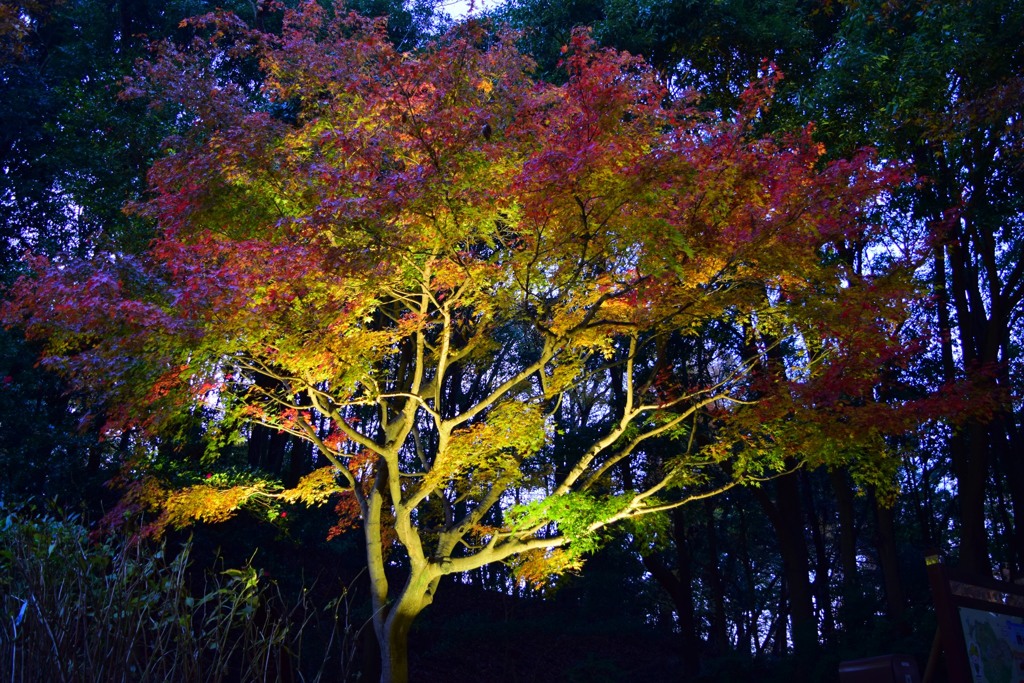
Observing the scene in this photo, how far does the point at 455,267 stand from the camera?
6.48 meters

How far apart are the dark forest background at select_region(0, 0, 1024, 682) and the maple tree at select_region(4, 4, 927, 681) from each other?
997 millimetres

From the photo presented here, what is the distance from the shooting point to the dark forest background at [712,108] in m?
7.68

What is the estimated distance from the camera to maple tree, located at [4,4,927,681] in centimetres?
542

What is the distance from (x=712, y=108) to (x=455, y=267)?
4.79 meters

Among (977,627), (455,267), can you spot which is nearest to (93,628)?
(977,627)

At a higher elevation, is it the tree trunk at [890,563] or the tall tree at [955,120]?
the tall tree at [955,120]

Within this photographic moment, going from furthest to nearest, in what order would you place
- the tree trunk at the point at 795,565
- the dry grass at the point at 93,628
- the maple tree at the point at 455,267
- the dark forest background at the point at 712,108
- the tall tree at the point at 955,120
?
1. the tree trunk at the point at 795,565
2. the dark forest background at the point at 712,108
3. the tall tree at the point at 955,120
4. the maple tree at the point at 455,267
5. the dry grass at the point at 93,628

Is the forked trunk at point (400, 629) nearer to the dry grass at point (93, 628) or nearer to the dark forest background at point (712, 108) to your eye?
the dark forest background at point (712, 108)

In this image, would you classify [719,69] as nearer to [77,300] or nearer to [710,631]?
[77,300]

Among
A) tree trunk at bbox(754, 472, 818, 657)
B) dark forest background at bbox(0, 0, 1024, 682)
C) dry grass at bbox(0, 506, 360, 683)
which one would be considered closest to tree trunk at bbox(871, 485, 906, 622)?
dark forest background at bbox(0, 0, 1024, 682)

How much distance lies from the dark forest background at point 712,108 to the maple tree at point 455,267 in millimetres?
997

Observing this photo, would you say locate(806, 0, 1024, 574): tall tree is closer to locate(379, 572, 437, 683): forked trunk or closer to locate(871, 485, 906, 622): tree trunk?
locate(871, 485, 906, 622): tree trunk

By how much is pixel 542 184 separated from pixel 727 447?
332cm

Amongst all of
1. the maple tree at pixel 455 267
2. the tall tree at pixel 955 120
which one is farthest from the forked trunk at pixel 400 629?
the tall tree at pixel 955 120
